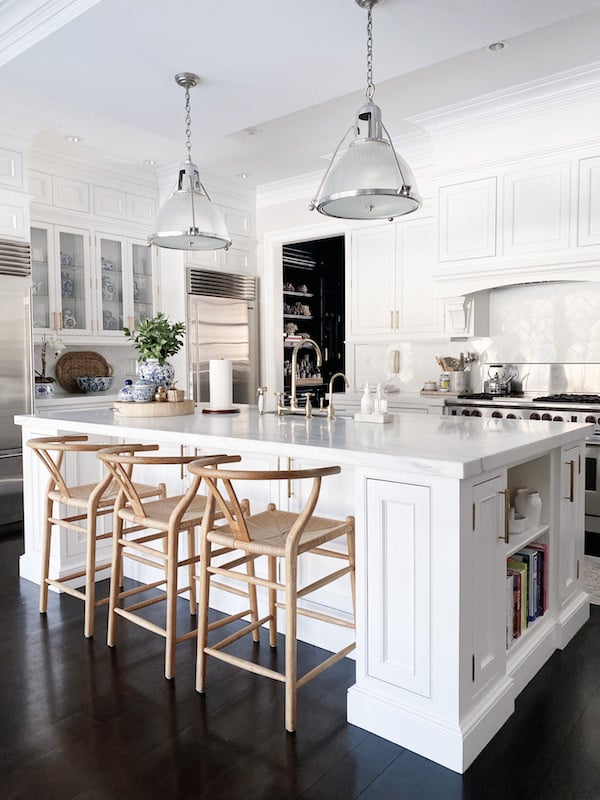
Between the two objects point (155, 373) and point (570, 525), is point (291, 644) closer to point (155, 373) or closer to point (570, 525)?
point (570, 525)

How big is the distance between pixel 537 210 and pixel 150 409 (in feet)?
10.1

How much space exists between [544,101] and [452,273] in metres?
1.30

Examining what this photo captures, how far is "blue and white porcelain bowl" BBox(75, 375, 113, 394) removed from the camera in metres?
5.48

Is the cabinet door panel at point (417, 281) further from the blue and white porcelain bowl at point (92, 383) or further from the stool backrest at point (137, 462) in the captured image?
the stool backrest at point (137, 462)

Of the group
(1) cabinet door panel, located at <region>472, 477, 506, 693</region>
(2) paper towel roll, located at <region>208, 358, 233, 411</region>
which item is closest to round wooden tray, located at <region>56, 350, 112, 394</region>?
(2) paper towel roll, located at <region>208, 358, 233, 411</region>

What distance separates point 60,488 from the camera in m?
2.88

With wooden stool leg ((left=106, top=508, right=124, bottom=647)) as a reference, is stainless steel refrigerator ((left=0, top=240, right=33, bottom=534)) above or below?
above

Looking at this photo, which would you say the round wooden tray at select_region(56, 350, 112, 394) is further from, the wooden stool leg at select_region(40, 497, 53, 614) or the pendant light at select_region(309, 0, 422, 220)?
the pendant light at select_region(309, 0, 422, 220)

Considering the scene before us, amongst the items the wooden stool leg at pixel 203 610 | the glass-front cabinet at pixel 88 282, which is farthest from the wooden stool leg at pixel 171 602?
the glass-front cabinet at pixel 88 282

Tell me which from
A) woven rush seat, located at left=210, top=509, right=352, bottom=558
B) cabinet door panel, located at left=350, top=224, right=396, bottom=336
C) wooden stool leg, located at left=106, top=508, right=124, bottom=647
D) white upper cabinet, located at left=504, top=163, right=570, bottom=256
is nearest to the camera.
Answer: woven rush seat, located at left=210, top=509, right=352, bottom=558

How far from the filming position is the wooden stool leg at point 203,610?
219cm

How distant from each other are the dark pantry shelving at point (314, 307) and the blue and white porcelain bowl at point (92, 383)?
6.55 ft

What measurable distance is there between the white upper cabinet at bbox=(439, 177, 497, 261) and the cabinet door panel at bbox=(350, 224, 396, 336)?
80 centimetres

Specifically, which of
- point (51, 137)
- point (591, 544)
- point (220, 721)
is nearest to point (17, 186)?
point (51, 137)
